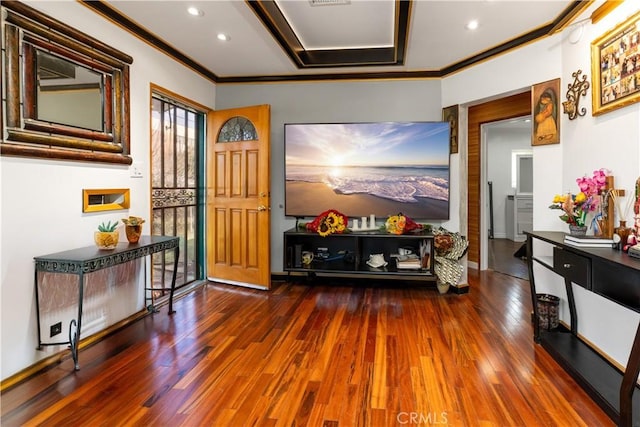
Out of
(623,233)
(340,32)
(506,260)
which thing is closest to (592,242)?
(623,233)

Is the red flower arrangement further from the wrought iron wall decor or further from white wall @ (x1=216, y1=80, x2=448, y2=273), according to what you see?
the wrought iron wall decor

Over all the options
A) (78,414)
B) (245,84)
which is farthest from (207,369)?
(245,84)

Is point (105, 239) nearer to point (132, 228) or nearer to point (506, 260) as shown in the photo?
point (132, 228)

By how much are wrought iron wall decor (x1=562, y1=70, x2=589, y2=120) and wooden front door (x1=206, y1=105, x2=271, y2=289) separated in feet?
9.64

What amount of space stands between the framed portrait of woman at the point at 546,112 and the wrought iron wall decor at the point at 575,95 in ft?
0.49

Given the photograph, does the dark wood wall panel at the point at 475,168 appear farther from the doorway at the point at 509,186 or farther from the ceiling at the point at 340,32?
the doorway at the point at 509,186

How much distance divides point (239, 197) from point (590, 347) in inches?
144

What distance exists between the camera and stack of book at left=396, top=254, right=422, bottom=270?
13.5 feet

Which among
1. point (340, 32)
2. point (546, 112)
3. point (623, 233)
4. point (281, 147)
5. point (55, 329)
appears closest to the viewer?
point (623, 233)

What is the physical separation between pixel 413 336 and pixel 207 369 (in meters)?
1.62

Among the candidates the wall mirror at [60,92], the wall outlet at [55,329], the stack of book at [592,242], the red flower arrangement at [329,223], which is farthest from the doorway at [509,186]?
the wall outlet at [55,329]

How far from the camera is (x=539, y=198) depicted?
3.39 m

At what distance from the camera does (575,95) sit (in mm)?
2930

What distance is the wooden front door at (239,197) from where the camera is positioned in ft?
14.0
